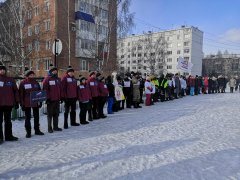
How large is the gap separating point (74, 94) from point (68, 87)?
1.00 ft

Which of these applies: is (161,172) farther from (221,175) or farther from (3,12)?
(3,12)

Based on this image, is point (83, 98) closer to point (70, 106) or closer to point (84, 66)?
point (70, 106)

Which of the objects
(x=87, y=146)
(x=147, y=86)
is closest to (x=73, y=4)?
(x=147, y=86)

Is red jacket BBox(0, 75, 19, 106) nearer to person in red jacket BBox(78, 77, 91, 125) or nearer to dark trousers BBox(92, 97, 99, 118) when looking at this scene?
person in red jacket BBox(78, 77, 91, 125)

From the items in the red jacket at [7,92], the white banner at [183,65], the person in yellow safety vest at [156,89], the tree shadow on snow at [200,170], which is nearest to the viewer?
the tree shadow on snow at [200,170]

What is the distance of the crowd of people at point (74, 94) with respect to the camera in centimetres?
712

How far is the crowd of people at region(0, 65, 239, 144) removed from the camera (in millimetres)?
7121

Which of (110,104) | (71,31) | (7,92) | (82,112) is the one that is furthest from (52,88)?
(71,31)

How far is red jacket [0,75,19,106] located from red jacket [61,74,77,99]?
1873 mm

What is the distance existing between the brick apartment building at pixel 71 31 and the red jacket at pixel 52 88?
13.6m

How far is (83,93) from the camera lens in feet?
31.7

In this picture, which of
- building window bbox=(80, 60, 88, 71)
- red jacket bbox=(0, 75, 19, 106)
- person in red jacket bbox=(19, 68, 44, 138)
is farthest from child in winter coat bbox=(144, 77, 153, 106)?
building window bbox=(80, 60, 88, 71)

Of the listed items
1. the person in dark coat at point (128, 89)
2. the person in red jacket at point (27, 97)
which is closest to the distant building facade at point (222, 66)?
the person in dark coat at point (128, 89)

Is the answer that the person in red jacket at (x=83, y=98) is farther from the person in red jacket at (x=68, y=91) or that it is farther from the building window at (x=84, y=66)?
the building window at (x=84, y=66)
